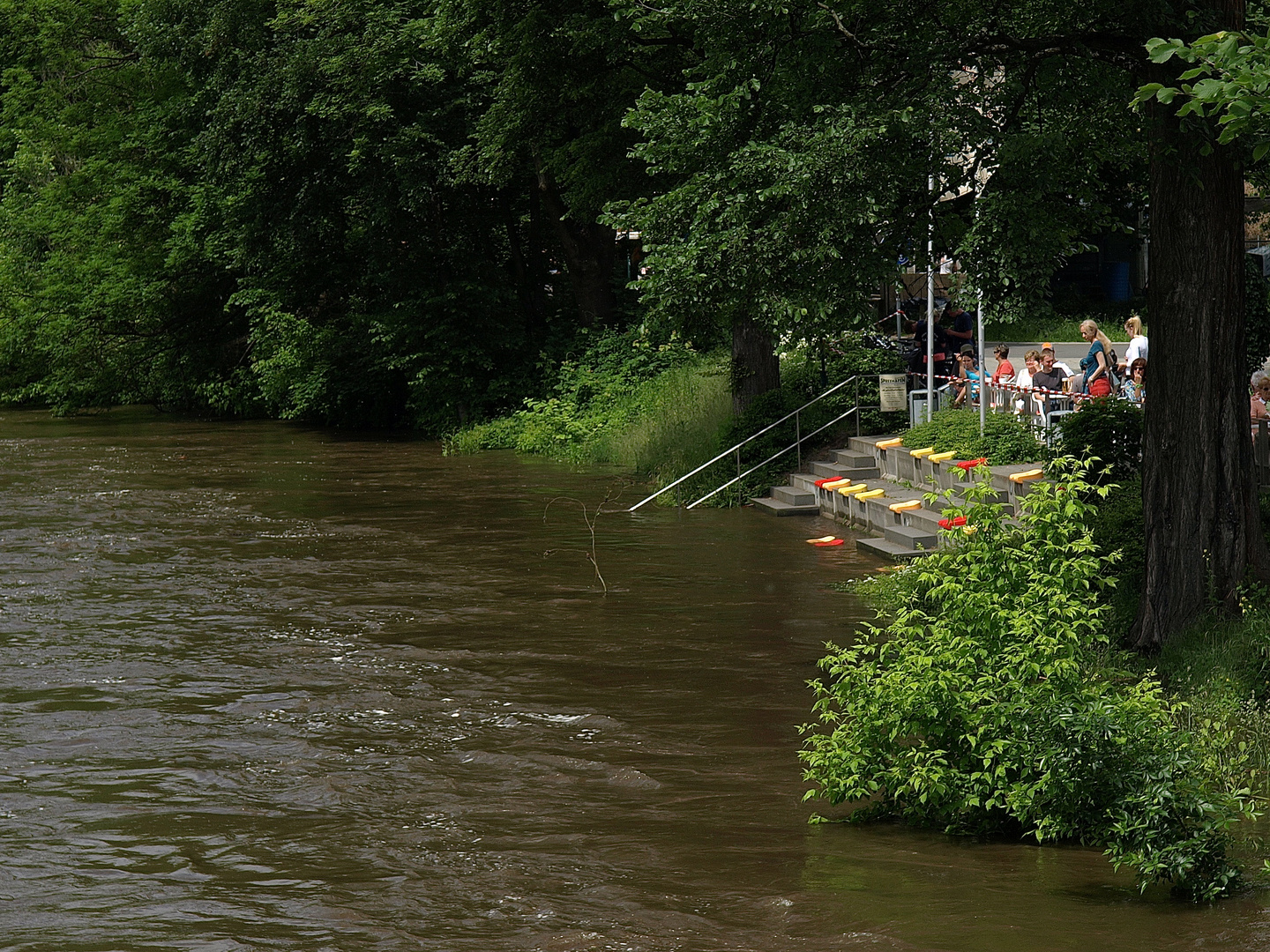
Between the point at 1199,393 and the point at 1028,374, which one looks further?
the point at 1028,374

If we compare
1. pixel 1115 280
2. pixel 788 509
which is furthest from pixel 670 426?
pixel 1115 280

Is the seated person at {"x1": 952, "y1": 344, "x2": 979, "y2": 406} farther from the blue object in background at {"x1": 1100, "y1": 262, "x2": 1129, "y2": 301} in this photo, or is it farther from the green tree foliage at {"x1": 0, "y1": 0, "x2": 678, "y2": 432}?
the blue object in background at {"x1": 1100, "y1": 262, "x2": 1129, "y2": 301}

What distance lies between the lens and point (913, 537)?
1864 cm

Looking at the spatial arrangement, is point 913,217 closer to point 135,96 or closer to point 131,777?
point 131,777

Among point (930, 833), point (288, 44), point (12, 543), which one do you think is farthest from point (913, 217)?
point (288, 44)

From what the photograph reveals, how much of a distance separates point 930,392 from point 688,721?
12272 millimetres

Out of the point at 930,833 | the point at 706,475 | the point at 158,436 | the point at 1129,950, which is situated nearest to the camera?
the point at 1129,950

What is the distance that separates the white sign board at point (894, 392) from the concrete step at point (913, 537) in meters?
5.00

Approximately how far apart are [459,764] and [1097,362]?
13.2 metres

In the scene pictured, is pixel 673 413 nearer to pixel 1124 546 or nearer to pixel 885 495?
pixel 885 495

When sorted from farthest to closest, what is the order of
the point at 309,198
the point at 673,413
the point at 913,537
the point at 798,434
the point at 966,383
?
the point at 309,198 < the point at 673,413 < the point at 798,434 < the point at 966,383 < the point at 913,537

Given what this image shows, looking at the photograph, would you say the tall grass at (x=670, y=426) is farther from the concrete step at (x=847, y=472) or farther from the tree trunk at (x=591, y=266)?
the tree trunk at (x=591, y=266)

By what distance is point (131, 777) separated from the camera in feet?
34.1

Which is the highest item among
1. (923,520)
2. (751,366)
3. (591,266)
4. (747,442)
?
(591,266)
